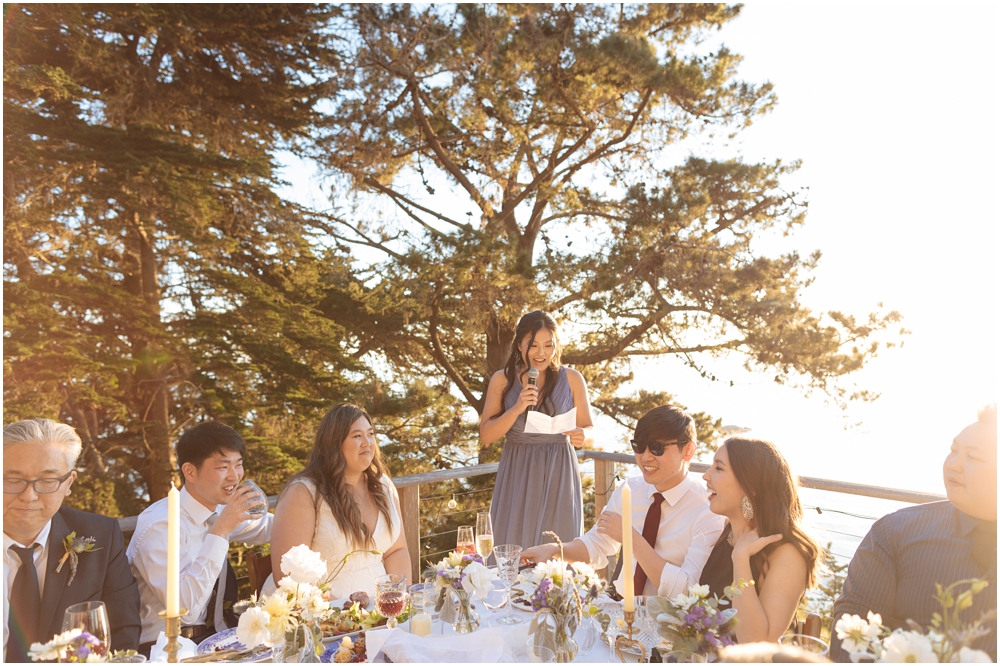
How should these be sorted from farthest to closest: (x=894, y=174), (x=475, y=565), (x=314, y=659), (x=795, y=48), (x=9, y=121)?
1. (x=9, y=121)
2. (x=795, y=48)
3. (x=894, y=174)
4. (x=475, y=565)
5. (x=314, y=659)

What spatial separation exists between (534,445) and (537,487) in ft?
0.72

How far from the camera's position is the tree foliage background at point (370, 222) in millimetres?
7352

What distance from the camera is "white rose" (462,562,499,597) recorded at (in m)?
1.60

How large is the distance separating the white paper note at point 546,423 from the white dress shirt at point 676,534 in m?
0.92

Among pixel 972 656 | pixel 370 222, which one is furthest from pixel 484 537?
pixel 370 222

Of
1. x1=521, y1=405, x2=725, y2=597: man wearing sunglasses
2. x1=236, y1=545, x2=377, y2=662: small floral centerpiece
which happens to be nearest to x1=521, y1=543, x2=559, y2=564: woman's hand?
x1=521, y1=405, x2=725, y2=597: man wearing sunglasses

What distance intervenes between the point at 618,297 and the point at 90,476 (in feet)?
22.2

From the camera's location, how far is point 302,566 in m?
1.49

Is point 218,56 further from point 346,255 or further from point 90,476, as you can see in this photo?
point 90,476

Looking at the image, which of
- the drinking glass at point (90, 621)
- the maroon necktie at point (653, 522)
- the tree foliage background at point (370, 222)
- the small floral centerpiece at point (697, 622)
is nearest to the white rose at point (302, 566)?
the drinking glass at point (90, 621)

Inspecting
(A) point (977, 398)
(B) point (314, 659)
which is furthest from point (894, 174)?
(B) point (314, 659)

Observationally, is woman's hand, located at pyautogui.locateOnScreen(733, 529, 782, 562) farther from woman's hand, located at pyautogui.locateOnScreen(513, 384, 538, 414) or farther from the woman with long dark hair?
woman's hand, located at pyautogui.locateOnScreen(513, 384, 538, 414)

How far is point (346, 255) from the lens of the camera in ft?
29.5

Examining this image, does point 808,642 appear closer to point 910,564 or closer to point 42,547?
point 910,564
